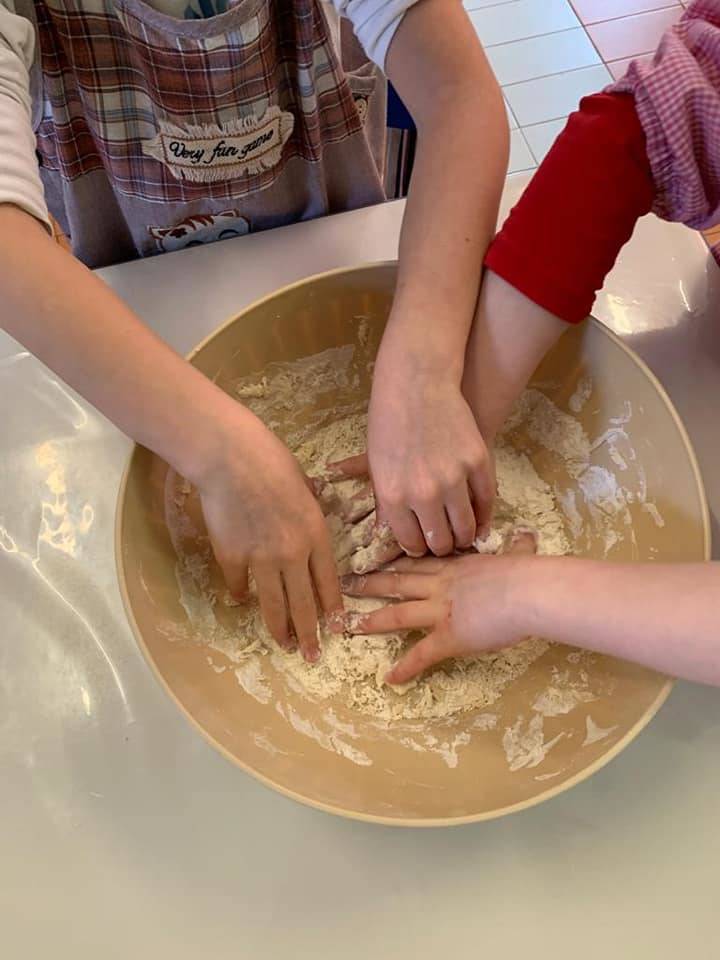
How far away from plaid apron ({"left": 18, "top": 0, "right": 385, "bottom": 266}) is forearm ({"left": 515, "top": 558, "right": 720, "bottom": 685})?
0.52 meters

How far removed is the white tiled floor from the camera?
1.73m

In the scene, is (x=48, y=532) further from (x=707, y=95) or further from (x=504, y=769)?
(x=707, y=95)

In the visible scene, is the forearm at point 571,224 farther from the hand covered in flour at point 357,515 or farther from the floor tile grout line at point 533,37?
the floor tile grout line at point 533,37

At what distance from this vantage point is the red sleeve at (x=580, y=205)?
583 mm

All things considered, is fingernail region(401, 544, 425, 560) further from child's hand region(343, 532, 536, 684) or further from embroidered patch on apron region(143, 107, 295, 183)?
embroidered patch on apron region(143, 107, 295, 183)

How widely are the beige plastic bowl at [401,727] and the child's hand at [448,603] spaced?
65 mm

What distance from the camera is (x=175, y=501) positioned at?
66 cm

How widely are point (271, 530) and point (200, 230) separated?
1.44 feet

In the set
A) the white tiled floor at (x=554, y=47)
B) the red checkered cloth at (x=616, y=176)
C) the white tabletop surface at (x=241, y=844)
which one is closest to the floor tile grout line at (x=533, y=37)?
the white tiled floor at (x=554, y=47)

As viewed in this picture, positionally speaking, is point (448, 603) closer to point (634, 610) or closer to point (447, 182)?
point (634, 610)

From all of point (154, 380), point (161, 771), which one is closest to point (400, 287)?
point (154, 380)

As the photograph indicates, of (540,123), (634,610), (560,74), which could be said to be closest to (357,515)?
(634,610)

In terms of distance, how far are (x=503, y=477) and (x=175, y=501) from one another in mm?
307

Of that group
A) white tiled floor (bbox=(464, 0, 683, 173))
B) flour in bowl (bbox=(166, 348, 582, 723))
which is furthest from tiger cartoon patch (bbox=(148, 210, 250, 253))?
white tiled floor (bbox=(464, 0, 683, 173))
